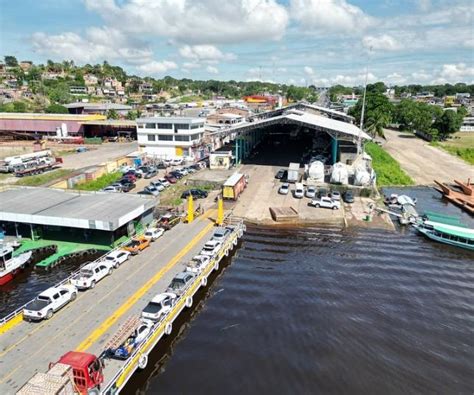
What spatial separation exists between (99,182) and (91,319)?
130 ft

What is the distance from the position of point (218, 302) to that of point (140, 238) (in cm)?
1226

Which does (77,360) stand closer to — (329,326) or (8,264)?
(329,326)

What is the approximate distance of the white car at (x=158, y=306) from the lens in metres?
26.0

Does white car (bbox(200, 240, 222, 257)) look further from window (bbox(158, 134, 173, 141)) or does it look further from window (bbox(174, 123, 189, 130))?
window (bbox(158, 134, 173, 141))

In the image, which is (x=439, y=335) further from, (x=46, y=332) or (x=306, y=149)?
(x=306, y=149)

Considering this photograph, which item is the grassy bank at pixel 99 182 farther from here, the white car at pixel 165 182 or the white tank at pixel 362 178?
the white tank at pixel 362 178

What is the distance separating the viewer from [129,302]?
28359 millimetres

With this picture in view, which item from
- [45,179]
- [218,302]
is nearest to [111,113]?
[45,179]

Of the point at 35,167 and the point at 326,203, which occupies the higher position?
the point at 35,167

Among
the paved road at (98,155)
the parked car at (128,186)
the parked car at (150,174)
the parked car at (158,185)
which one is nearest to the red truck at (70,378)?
the parked car at (158,185)

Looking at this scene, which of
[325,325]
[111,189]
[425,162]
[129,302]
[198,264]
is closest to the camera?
[129,302]

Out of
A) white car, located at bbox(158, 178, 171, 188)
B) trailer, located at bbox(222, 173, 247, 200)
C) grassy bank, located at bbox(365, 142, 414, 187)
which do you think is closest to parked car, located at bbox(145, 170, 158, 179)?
white car, located at bbox(158, 178, 171, 188)

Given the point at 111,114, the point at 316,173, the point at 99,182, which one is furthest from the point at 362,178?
the point at 111,114

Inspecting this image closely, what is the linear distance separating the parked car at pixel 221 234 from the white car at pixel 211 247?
3.43ft
